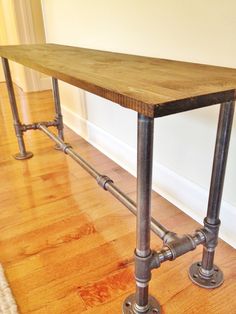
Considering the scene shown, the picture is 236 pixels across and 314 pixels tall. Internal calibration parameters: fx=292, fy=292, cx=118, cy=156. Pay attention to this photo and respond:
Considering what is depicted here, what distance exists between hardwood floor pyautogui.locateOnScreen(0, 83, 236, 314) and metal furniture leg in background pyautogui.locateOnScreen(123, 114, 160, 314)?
5cm

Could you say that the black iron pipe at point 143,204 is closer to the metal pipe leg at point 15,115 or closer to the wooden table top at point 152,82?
the wooden table top at point 152,82

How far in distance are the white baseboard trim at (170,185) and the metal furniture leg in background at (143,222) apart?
39cm

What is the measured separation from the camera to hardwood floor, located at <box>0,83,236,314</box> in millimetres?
839

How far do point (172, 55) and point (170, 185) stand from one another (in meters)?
0.54

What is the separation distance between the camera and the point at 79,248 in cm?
104

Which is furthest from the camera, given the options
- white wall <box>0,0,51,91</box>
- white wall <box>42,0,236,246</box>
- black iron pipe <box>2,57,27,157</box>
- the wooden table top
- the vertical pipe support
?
white wall <box>0,0,51,91</box>

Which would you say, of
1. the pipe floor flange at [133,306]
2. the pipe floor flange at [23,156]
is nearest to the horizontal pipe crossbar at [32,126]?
the pipe floor flange at [23,156]

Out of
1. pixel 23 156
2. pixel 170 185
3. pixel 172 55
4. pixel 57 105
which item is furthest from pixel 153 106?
pixel 23 156

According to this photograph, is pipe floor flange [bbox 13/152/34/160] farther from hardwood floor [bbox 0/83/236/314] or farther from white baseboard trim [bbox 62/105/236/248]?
white baseboard trim [bbox 62/105/236/248]

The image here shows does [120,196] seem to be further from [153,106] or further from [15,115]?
[15,115]

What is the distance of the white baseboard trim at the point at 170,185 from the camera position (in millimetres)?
1034

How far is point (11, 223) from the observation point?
46.4 inches

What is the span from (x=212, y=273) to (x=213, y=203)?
0.79 ft

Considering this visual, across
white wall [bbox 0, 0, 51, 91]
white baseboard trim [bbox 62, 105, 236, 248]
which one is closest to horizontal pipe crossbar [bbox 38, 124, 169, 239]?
white baseboard trim [bbox 62, 105, 236, 248]
